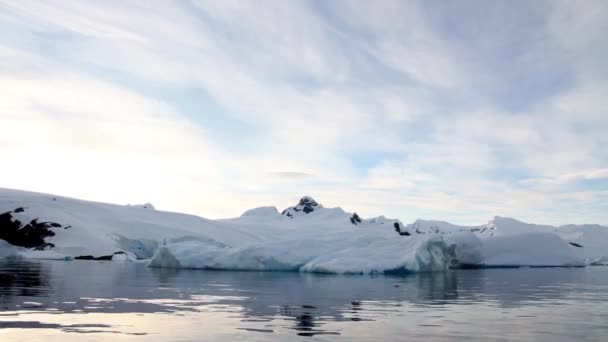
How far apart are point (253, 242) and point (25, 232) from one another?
1328 inches

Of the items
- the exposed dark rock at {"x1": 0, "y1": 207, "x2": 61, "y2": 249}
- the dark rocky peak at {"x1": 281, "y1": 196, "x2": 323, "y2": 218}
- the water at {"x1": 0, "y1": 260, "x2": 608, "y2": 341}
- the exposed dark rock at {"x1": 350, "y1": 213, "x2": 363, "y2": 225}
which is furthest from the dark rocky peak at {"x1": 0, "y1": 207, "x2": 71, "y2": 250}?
the exposed dark rock at {"x1": 350, "y1": 213, "x2": 363, "y2": 225}

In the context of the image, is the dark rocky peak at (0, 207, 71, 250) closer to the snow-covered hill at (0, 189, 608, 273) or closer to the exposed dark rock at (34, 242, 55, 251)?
the exposed dark rock at (34, 242, 55, 251)

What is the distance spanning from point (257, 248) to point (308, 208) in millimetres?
155360

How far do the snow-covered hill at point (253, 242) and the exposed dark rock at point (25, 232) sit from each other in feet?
0.43

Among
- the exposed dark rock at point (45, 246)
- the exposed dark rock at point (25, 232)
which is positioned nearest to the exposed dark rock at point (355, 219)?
the exposed dark rock at point (25, 232)

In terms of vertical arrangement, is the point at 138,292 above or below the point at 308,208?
below

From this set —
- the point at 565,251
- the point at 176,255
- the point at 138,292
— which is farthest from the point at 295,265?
the point at 565,251

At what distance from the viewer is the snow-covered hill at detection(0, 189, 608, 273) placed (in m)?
40.0

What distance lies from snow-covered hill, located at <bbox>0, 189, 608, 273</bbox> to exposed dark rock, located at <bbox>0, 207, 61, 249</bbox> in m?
0.13

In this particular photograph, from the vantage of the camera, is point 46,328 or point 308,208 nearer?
point 46,328

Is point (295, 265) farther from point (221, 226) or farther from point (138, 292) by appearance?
point (221, 226)

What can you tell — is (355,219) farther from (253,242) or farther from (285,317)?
(285,317)

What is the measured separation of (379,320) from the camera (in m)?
12.6

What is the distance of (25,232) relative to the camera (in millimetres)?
82562
